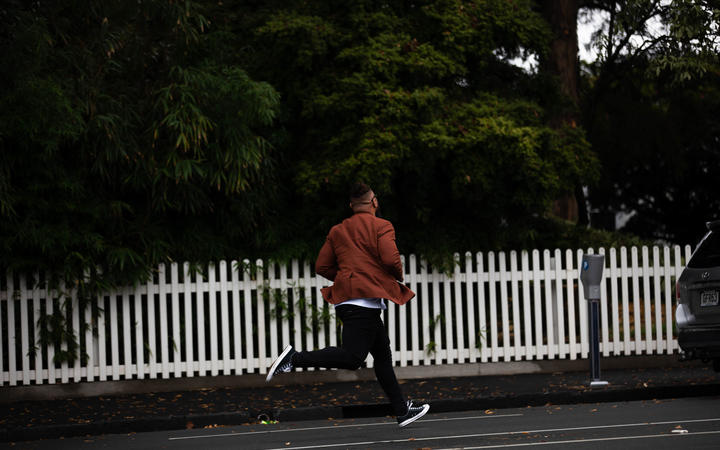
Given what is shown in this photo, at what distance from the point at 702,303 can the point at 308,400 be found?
12.7 feet

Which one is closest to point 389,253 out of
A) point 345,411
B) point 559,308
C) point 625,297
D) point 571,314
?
point 345,411

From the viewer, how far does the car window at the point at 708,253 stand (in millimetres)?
8688

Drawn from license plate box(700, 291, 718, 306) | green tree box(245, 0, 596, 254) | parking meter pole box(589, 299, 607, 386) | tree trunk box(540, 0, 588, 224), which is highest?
tree trunk box(540, 0, 588, 224)

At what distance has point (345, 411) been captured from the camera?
8.66m

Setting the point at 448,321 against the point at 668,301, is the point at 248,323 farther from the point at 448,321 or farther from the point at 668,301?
the point at 668,301

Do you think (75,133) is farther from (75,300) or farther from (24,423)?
(24,423)

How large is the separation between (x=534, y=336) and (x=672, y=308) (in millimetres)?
1726

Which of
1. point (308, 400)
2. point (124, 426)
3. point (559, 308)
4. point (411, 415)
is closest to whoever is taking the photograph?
point (411, 415)

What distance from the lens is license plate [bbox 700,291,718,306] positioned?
853 centimetres

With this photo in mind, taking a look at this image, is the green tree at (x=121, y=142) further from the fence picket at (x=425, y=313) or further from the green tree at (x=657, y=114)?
the green tree at (x=657, y=114)

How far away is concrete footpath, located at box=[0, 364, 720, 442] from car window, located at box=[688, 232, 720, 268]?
126 cm

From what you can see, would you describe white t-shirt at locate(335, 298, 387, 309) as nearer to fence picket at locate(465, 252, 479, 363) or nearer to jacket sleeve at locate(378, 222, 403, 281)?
jacket sleeve at locate(378, 222, 403, 281)

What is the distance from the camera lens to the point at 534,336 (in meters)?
11.9

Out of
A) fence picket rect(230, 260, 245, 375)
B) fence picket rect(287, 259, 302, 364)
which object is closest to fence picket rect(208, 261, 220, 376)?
fence picket rect(230, 260, 245, 375)
